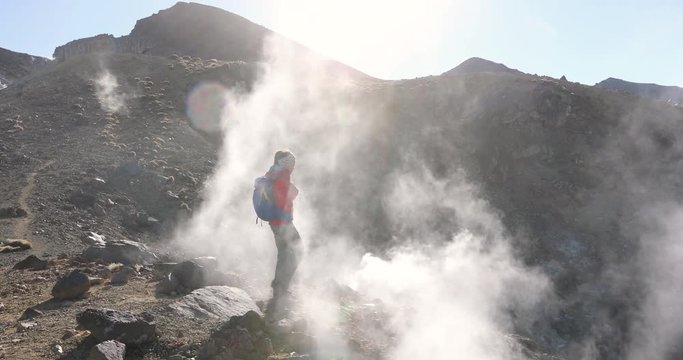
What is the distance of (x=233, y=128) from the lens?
1875cm

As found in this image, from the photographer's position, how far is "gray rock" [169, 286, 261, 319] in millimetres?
4535

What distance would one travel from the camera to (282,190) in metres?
4.98

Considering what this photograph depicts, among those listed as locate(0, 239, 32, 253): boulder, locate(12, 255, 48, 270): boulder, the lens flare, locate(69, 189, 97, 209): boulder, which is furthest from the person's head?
the lens flare

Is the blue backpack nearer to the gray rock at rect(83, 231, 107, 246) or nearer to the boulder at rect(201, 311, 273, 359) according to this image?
the boulder at rect(201, 311, 273, 359)

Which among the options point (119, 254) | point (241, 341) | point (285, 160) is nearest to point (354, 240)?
point (119, 254)

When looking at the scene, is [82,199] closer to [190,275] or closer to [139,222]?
[139,222]

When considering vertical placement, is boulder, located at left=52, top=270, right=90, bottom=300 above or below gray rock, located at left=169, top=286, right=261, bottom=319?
below

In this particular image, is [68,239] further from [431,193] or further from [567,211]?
[567,211]

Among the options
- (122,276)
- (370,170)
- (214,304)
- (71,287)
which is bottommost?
(122,276)

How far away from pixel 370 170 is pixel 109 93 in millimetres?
10830

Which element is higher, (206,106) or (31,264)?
(206,106)

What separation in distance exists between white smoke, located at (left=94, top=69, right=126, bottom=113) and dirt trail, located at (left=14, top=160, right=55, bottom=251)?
6193mm

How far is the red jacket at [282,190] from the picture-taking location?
16.2 feet

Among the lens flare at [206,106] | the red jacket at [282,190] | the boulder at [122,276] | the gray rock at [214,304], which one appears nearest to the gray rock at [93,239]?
the boulder at [122,276]
